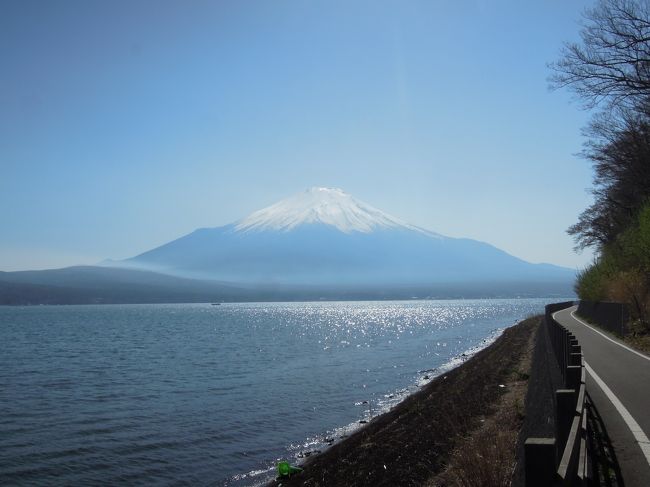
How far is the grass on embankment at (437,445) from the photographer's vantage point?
9.90 meters

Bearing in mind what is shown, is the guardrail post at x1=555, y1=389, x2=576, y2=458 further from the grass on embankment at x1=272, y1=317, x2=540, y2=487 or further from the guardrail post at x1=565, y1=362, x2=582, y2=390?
the grass on embankment at x1=272, y1=317, x2=540, y2=487

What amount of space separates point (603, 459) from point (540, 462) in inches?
168

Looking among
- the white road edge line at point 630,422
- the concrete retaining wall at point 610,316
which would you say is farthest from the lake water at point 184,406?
the concrete retaining wall at point 610,316

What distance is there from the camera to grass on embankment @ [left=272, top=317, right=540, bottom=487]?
32.5 feet

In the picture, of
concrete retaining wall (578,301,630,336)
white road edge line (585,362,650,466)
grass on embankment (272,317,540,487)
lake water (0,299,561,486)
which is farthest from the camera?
concrete retaining wall (578,301,630,336)

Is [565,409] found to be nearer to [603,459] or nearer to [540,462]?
[603,459]

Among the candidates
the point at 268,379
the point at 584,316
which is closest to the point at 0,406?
the point at 268,379

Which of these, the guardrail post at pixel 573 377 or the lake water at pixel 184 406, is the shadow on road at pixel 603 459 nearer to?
the guardrail post at pixel 573 377

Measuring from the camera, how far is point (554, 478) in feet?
13.5

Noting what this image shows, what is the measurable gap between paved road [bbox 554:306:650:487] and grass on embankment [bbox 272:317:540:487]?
1601 millimetres

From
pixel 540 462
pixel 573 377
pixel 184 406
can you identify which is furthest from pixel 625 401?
pixel 184 406

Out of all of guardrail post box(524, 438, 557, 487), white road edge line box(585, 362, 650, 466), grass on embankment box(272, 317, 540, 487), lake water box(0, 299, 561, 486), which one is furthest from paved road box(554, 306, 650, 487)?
lake water box(0, 299, 561, 486)

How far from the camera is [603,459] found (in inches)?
301

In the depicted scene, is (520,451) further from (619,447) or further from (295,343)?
(295,343)
